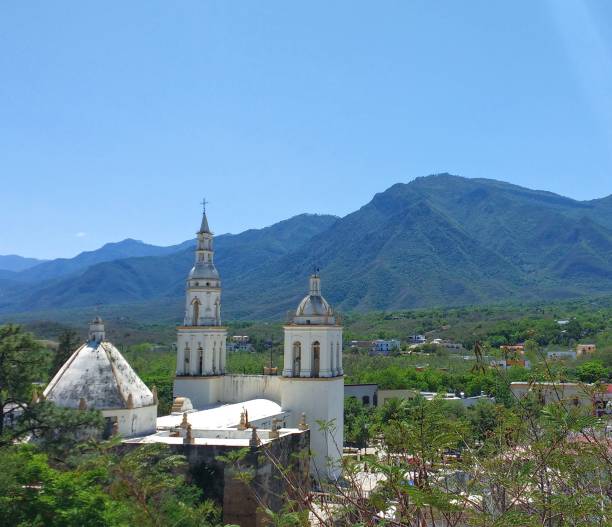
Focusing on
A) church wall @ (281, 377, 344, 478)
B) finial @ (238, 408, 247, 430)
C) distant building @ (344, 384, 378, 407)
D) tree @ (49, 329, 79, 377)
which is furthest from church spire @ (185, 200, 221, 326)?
distant building @ (344, 384, 378, 407)

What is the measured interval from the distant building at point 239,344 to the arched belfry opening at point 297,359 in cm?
6570

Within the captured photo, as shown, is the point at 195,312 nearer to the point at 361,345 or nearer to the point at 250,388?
the point at 250,388

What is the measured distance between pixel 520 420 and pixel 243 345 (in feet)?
298

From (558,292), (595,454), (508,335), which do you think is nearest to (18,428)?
(595,454)

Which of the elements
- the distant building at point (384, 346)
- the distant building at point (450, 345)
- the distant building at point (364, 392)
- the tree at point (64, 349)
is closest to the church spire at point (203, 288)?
the tree at point (64, 349)

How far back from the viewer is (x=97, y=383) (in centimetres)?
2141

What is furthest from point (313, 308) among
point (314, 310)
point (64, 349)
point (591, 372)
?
point (591, 372)

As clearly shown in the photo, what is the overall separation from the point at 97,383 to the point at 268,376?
36.4 feet

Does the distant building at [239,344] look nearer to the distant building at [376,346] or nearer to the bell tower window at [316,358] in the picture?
the distant building at [376,346]

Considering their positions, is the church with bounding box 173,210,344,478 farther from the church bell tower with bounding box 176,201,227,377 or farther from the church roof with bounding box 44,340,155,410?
the church roof with bounding box 44,340,155,410

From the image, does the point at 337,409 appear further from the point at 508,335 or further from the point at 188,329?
the point at 508,335

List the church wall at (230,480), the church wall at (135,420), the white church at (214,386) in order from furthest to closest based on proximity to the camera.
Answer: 1. the white church at (214,386)
2. the church wall at (135,420)
3. the church wall at (230,480)

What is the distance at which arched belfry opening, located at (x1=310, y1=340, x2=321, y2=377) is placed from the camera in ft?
96.8

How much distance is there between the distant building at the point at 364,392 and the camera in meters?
51.3
